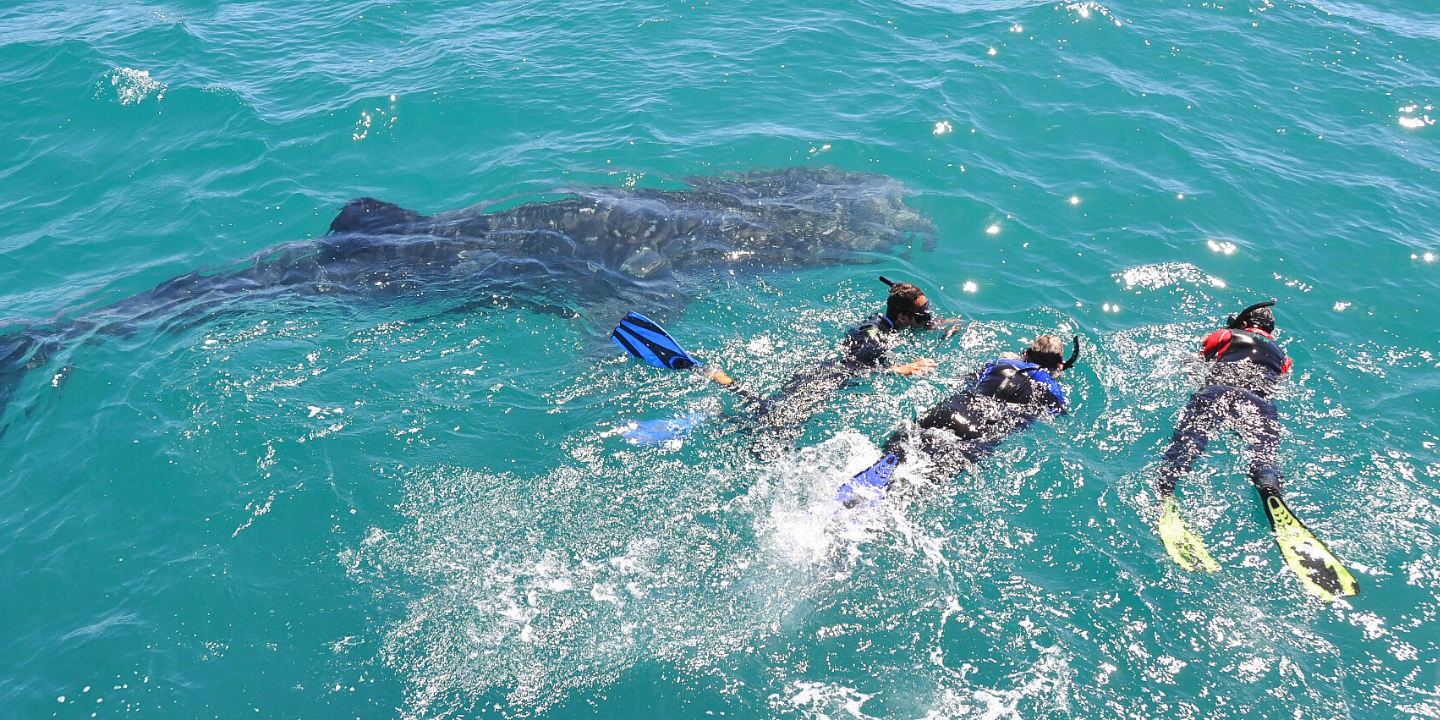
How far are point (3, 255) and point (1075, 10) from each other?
22987mm

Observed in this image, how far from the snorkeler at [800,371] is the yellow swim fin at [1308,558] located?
4.27m

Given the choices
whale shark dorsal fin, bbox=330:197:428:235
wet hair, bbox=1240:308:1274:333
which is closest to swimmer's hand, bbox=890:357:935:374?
wet hair, bbox=1240:308:1274:333

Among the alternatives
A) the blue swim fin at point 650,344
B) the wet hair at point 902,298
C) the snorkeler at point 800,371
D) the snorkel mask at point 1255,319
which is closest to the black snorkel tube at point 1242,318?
the snorkel mask at point 1255,319

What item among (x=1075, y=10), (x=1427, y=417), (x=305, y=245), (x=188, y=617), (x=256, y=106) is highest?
(x=1075, y=10)

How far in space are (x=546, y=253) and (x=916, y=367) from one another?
6398 mm

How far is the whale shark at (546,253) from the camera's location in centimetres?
1242

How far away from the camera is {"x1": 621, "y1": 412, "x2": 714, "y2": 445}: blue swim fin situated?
982cm

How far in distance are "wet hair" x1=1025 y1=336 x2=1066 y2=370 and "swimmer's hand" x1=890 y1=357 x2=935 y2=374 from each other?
135 cm

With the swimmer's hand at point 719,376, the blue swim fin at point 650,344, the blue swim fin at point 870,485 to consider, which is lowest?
the blue swim fin at point 870,485

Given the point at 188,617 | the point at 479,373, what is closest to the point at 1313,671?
the point at 479,373

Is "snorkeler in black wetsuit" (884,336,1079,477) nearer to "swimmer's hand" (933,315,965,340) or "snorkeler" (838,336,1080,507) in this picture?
"snorkeler" (838,336,1080,507)

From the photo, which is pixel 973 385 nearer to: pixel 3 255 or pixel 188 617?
pixel 188 617

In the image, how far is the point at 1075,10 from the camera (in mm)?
19578

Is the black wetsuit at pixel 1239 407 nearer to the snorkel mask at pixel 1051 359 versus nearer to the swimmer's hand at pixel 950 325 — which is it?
the snorkel mask at pixel 1051 359
